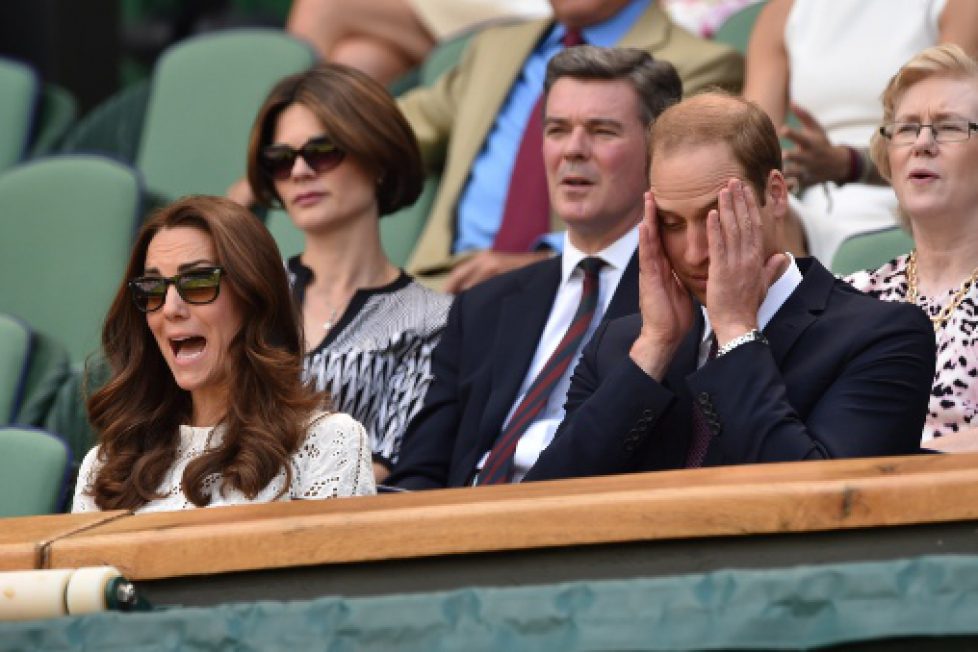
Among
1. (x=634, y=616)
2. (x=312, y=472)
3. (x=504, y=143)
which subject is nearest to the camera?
(x=634, y=616)

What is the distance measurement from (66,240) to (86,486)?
72.8 inches

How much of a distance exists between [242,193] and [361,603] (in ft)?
8.44

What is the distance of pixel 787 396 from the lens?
2.43 meters

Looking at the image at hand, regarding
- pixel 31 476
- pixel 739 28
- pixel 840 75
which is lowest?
pixel 31 476

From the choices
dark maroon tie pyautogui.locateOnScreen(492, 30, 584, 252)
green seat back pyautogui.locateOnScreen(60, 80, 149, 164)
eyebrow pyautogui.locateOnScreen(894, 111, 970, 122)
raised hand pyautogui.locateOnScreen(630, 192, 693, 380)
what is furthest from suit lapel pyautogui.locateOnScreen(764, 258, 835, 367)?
green seat back pyautogui.locateOnScreen(60, 80, 149, 164)

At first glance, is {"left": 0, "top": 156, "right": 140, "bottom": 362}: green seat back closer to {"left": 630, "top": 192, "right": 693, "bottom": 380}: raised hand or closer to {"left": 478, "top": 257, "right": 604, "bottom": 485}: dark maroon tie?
{"left": 478, "top": 257, "right": 604, "bottom": 485}: dark maroon tie

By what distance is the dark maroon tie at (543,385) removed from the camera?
2.93 metres

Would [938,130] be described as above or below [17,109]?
above

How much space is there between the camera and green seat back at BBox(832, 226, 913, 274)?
3264 mm

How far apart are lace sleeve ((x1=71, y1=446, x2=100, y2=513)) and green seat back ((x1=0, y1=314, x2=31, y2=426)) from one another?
77 centimetres

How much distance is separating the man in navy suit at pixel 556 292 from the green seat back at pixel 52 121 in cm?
246

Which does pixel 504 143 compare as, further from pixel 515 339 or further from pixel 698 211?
pixel 698 211

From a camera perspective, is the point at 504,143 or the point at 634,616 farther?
the point at 504,143

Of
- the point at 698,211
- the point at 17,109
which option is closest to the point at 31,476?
the point at 698,211
